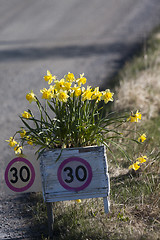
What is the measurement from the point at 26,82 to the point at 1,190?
148 inches

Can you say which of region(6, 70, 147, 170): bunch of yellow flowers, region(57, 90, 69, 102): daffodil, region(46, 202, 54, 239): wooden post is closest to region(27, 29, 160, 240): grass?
region(46, 202, 54, 239): wooden post

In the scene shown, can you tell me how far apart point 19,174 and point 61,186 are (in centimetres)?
35

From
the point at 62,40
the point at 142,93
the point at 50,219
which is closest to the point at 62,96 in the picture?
the point at 50,219

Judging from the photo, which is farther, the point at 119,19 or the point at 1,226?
the point at 119,19

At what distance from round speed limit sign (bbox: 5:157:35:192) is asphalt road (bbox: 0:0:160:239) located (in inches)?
15.4

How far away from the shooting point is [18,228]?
3.28 metres

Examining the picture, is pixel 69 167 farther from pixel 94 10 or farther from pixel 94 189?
pixel 94 10

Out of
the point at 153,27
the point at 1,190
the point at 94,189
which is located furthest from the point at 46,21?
the point at 94,189

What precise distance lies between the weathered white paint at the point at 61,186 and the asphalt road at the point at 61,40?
530mm

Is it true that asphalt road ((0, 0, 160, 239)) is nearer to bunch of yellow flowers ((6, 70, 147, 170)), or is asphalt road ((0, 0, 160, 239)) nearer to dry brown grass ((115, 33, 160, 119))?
dry brown grass ((115, 33, 160, 119))

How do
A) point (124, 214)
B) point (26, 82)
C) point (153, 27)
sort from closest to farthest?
point (124, 214)
point (26, 82)
point (153, 27)

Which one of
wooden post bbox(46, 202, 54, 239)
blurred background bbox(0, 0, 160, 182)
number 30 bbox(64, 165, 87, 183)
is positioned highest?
blurred background bbox(0, 0, 160, 182)

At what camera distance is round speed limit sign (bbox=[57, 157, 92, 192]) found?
3.03m

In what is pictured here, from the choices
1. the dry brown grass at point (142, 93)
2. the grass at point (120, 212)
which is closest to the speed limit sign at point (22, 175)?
the grass at point (120, 212)
